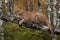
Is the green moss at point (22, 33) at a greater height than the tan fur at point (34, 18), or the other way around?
the tan fur at point (34, 18)

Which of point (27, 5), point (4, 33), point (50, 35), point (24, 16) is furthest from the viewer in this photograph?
point (27, 5)

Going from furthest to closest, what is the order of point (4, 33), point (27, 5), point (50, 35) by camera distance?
point (27, 5) → point (50, 35) → point (4, 33)

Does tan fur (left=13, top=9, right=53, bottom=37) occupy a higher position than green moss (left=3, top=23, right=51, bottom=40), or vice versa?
tan fur (left=13, top=9, right=53, bottom=37)

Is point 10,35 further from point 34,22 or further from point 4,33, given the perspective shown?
point 34,22

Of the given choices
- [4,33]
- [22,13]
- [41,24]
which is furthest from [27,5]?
[4,33]

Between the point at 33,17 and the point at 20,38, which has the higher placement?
the point at 33,17

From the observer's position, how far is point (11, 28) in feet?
24.7

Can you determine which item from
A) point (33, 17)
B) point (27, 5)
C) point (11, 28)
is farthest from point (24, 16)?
point (27, 5)

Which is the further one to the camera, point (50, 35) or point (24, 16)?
point (24, 16)

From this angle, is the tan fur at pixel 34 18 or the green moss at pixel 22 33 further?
the tan fur at pixel 34 18

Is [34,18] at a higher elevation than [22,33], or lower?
higher

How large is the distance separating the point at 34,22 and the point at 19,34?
3.04ft

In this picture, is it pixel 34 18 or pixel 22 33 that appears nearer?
pixel 22 33

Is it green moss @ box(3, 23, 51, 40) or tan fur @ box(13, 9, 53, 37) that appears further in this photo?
tan fur @ box(13, 9, 53, 37)
